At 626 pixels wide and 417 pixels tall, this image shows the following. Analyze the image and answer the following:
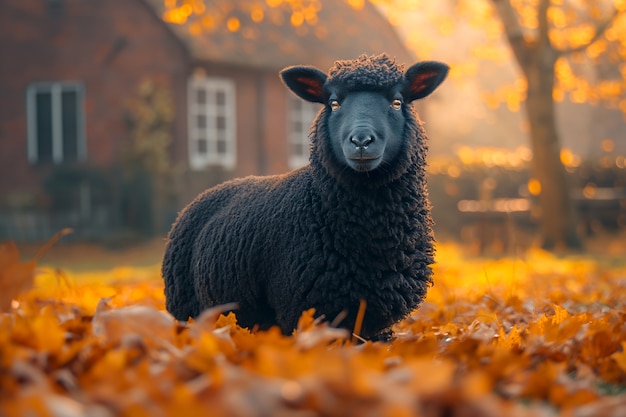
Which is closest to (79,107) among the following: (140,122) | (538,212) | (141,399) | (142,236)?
(140,122)

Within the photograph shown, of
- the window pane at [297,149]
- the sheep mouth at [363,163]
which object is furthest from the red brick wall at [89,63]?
the sheep mouth at [363,163]

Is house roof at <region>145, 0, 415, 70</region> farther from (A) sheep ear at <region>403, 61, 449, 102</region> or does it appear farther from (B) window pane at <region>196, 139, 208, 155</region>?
(A) sheep ear at <region>403, 61, 449, 102</region>

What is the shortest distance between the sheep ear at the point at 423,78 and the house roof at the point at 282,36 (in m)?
14.0

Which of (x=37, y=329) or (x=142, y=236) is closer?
(x=37, y=329)

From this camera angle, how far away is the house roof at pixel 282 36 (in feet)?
66.7

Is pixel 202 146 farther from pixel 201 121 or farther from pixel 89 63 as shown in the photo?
pixel 89 63

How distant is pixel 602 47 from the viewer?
66.8 ft

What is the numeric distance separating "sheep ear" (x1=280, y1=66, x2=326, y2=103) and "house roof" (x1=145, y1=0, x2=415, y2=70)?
13.9 metres

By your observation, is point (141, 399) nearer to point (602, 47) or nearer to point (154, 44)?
point (154, 44)

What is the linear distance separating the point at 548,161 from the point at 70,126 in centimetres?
1188

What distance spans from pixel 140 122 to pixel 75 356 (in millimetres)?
17582

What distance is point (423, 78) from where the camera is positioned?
452 centimetres

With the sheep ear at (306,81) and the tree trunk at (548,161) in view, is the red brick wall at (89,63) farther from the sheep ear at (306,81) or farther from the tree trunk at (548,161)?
the sheep ear at (306,81)

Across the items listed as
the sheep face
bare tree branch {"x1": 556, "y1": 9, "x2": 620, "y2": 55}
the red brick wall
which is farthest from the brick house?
the sheep face
